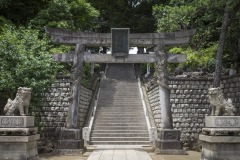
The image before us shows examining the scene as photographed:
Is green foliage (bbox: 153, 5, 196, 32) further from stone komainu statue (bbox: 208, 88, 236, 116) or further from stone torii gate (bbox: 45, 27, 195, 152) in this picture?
stone komainu statue (bbox: 208, 88, 236, 116)

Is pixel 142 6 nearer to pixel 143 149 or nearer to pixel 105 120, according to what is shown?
pixel 105 120

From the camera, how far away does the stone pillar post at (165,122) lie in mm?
15008

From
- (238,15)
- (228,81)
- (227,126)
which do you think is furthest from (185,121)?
(227,126)

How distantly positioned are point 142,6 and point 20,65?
909 inches

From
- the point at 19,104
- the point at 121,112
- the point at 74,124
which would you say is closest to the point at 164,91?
the point at 74,124

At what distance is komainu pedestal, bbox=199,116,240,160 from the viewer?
1044 cm

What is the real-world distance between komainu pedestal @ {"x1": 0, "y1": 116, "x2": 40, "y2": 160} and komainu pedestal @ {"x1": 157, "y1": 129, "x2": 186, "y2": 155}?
20.5 ft

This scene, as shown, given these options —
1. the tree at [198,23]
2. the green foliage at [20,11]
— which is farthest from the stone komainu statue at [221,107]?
the green foliage at [20,11]

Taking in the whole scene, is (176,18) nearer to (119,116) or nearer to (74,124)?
(119,116)

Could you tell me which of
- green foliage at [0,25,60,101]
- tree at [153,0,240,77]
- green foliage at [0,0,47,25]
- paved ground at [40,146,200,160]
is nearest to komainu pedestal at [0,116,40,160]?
paved ground at [40,146,200,160]

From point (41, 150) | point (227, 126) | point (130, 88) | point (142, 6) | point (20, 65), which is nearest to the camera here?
point (227, 126)

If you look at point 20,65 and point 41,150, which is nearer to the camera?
point 20,65

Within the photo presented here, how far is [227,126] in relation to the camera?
34.9 feet

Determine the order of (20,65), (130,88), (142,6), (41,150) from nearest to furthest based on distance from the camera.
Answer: (20,65) < (41,150) < (130,88) < (142,6)
